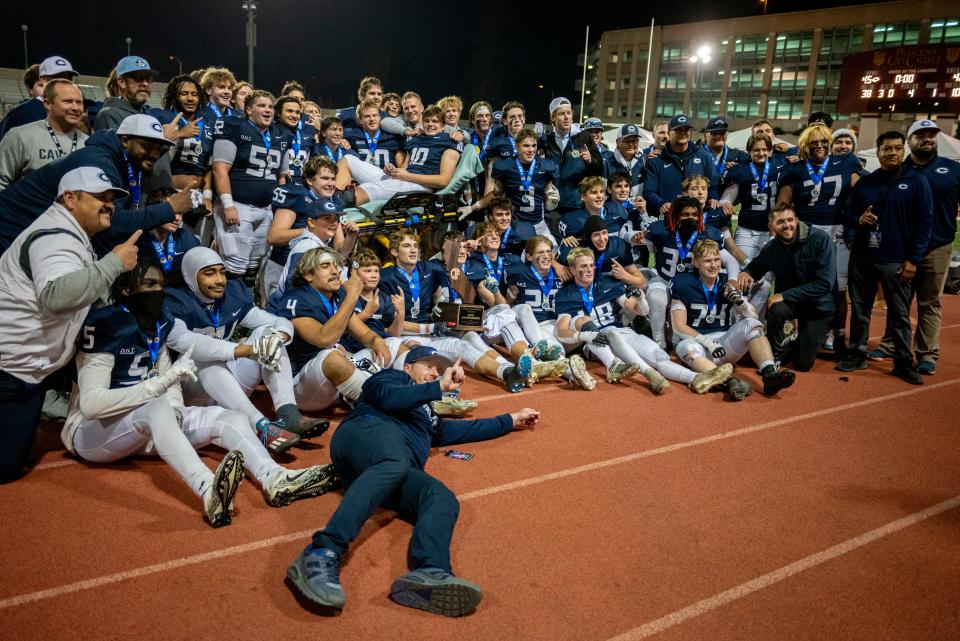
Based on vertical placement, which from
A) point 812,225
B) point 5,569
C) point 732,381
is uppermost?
point 812,225

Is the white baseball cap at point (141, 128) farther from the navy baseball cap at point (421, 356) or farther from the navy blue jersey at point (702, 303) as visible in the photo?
the navy blue jersey at point (702, 303)

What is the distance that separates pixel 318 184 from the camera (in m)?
6.33

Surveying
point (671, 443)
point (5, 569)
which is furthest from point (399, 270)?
point (5, 569)

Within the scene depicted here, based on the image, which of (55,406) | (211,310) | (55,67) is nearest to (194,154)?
(55,67)

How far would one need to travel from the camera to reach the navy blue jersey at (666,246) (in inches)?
289

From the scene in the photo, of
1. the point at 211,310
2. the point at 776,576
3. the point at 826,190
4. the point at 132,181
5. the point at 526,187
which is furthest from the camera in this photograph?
the point at 526,187

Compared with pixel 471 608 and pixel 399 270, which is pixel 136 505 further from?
pixel 399 270

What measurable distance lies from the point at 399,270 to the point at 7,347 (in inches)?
131

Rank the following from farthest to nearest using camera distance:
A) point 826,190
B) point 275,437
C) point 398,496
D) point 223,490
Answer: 1. point 826,190
2. point 275,437
3. point 398,496
4. point 223,490

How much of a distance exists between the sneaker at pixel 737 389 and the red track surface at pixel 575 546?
27.7 inches

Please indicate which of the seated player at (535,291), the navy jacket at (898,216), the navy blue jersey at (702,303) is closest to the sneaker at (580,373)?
the seated player at (535,291)

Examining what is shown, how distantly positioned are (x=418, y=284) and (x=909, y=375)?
5.10 meters

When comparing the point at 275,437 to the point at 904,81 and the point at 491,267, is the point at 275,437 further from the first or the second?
the point at 904,81

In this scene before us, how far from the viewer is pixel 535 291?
708cm
